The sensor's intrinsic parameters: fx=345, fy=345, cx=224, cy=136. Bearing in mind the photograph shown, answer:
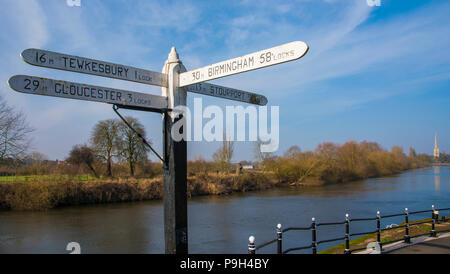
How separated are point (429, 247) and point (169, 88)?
6.70 meters

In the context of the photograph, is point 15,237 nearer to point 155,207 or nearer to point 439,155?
point 155,207

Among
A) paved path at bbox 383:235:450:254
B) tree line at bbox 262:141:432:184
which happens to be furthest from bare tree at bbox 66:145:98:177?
paved path at bbox 383:235:450:254

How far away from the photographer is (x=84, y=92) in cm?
379

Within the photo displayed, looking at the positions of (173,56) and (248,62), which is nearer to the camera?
(248,62)

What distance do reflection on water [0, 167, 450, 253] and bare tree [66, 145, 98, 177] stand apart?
845 cm

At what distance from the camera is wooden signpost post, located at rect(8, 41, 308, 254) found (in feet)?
11.8

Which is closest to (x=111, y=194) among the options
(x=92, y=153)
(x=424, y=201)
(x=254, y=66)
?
(x=92, y=153)

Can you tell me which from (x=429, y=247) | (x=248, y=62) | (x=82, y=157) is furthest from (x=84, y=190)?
(x=248, y=62)

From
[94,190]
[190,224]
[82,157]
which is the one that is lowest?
[190,224]

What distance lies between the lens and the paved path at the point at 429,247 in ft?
23.1

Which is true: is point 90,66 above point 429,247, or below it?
above

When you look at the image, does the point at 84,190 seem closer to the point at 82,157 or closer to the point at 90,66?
the point at 82,157

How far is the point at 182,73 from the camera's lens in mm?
4434

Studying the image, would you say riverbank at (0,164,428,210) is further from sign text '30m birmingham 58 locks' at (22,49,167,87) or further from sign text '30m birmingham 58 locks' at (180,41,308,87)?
sign text '30m birmingham 58 locks' at (180,41,308,87)
